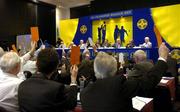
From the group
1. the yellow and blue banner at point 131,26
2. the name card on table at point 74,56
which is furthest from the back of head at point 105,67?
the yellow and blue banner at point 131,26

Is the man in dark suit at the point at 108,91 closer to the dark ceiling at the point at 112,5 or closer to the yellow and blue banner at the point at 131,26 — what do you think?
the yellow and blue banner at the point at 131,26

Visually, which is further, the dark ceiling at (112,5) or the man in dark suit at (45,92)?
the dark ceiling at (112,5)

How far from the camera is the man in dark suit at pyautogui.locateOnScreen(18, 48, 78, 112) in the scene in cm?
158

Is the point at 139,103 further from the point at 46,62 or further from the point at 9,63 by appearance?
the point at 9,63

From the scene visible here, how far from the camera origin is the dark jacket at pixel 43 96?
1.58 meters

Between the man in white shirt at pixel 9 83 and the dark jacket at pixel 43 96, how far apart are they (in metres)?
0.14

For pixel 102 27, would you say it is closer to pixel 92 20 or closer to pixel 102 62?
pixel 92 20

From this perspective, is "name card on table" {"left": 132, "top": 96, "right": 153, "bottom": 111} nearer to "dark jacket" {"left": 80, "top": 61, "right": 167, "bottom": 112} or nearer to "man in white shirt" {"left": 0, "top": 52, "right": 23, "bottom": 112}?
"dark jacket" {"left": 80, "top": 61, "right": 167, "bottom": 112}

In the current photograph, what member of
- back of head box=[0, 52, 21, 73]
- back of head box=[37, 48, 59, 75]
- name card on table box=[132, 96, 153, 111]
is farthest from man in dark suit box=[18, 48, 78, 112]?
name card on table box=[132, 96, 153, 111]

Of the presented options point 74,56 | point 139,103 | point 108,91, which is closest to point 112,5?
point 139,103

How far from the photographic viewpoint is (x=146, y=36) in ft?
30.3

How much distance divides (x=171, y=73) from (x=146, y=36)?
517 cm

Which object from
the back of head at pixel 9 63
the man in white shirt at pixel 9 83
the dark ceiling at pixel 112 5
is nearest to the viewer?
the man in white shirt at pixel 9 83

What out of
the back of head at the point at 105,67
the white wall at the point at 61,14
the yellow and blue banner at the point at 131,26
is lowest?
the back of head at the point at 105,67
